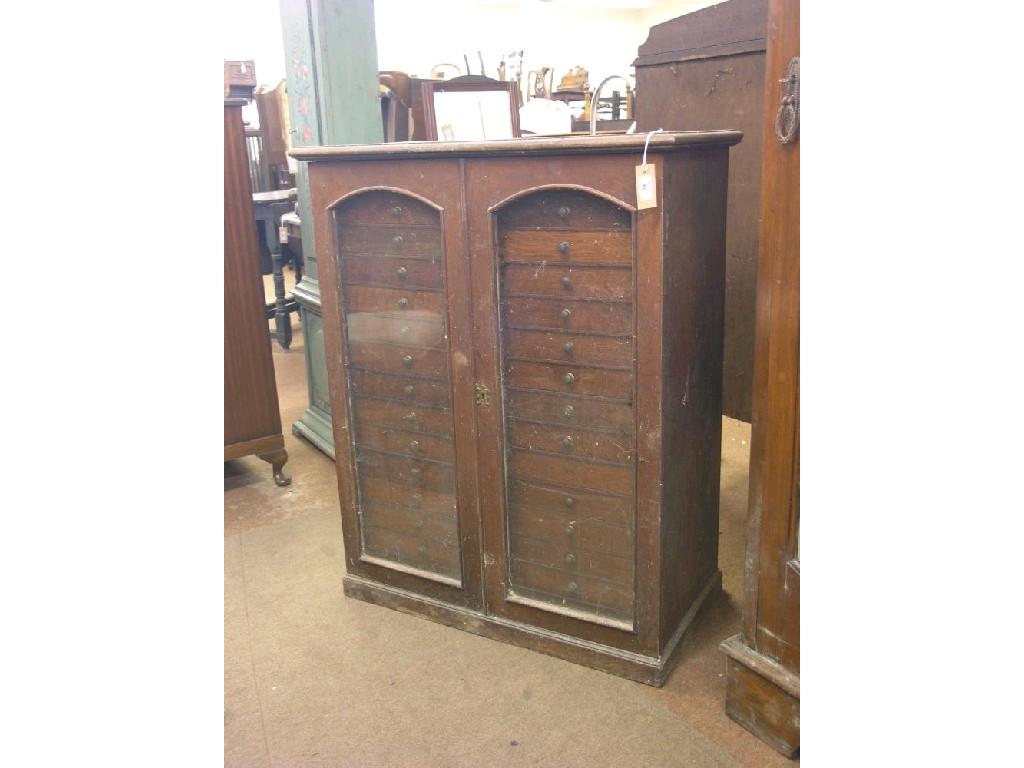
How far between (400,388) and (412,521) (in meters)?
0.35

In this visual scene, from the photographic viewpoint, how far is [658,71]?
117 inches

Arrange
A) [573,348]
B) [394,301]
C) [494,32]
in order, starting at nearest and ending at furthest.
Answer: [573,348], [394,301], [494,32]

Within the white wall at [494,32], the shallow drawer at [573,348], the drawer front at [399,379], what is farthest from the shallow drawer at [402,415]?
the white wall at [494,32]

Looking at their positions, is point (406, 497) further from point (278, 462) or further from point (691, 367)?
point (278, 462)

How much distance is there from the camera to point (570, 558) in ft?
6.27

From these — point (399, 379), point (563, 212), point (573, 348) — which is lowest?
point (399, 379)

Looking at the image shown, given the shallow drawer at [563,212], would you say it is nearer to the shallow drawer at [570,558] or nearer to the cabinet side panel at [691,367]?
the cabinet side panel at [691,367]

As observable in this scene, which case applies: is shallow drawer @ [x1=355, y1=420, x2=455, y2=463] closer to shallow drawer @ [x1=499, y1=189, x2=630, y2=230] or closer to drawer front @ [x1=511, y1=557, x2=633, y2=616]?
drawer front @ [x1=511, y1=557, x2=633, y2=616]

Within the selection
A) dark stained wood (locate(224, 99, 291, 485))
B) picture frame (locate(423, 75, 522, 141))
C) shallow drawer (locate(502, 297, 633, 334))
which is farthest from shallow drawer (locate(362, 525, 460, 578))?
picture frame (locate(423, 75, 522, 141))

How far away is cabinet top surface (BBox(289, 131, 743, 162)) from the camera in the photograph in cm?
156

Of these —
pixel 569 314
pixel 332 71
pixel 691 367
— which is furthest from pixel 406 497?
pixel 332 71

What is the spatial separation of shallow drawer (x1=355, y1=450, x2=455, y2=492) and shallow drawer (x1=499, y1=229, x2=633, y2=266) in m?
0.57
